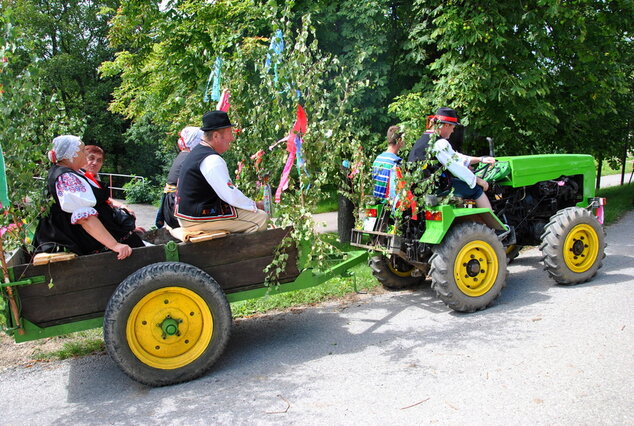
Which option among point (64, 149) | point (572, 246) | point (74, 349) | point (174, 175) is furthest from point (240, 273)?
point (572, 246)

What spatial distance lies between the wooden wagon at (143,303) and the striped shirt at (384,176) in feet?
6.58

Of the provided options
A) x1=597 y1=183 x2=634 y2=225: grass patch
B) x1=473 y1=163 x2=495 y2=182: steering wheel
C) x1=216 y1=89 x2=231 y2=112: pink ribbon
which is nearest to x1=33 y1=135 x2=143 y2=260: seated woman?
x1=216 y1=89 x2=231 y2=112: pink ribbon

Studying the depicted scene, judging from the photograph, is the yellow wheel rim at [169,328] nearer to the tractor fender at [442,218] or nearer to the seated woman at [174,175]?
the seated woman at [174,175]

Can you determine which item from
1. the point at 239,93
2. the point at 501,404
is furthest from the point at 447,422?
the point at 239,93

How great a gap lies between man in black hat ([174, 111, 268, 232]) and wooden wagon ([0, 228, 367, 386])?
180 millimetres

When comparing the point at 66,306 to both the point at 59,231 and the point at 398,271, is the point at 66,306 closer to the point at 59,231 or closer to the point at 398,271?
the point at 59,231

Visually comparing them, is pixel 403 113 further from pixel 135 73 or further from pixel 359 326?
pixel 135 73

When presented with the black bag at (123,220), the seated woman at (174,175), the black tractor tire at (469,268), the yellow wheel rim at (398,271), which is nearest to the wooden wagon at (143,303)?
the black bag at (123,220)

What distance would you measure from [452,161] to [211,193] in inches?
95.5

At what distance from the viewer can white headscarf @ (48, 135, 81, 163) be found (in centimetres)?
391

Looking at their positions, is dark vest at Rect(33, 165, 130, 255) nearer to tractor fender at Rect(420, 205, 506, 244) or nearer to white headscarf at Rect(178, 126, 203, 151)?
white headscarf at Rect(178, 126, 203, 151)

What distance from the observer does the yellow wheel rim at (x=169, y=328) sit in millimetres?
3809

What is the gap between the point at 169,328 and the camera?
383 cm

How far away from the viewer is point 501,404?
325 centimetres
